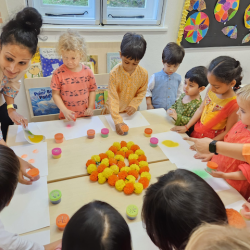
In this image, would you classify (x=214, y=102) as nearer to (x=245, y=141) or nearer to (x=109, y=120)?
(x=245, y=141)

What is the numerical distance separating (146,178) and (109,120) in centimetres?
61

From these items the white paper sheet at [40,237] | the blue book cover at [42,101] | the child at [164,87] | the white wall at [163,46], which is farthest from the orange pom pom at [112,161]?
the white wall at [163,46]

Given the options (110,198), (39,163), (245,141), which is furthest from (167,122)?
(39,163)

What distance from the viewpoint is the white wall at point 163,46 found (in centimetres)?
200

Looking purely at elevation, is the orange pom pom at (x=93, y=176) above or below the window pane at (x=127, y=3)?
below

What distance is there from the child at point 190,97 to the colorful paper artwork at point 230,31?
1445mm

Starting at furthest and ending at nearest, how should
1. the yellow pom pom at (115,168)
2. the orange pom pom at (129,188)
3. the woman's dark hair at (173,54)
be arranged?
the woman's dark hair at (173,54), the yellow pom pom at (115,168), the orange pom pom at (129,188)

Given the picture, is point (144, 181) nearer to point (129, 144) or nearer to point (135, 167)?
point (135, 167)

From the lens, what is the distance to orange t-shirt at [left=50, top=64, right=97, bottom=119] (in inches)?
56.1

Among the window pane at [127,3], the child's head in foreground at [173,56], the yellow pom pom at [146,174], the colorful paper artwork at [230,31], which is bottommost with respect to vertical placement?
the yellow pom pom at [146,174]

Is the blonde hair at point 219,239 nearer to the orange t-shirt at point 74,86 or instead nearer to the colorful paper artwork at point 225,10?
the orange t-shirt at point 74,86

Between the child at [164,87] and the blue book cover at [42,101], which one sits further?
the blue book cover at [42,101]

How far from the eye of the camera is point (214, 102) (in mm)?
1275

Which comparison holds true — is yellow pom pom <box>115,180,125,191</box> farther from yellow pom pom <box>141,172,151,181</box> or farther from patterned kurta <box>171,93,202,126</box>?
patterned kurta <box>171,93,202,126</box>
